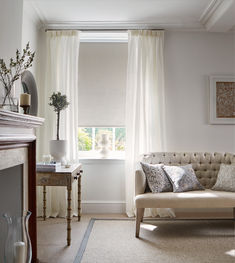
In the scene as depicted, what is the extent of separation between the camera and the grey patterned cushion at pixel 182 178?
371cm

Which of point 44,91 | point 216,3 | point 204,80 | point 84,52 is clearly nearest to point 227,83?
point 204,80

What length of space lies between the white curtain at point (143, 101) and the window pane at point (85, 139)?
673 millimetres

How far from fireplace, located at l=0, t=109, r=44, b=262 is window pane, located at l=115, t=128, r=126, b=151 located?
82.3 inches

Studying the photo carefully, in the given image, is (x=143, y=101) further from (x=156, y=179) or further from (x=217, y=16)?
(x=217, y=16)

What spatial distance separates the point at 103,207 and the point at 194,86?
2.18 metres

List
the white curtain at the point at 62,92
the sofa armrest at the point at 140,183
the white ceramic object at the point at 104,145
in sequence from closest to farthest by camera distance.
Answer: the sofa armrest at the point at 140,183 → the white curtain at the point at 62,92 → the white ceramic object at the point at 104,145

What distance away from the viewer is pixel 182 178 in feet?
12.3

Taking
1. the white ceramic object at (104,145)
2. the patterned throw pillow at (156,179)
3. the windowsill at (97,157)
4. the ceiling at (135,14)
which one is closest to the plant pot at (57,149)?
the windowsill at (97,157)

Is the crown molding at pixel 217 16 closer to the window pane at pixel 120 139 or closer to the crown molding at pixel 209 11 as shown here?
the crown molding at pixel 209 11


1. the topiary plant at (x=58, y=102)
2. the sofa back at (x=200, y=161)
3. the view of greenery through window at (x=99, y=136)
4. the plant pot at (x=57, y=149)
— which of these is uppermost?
the topiary plant at (x=58, y=102)

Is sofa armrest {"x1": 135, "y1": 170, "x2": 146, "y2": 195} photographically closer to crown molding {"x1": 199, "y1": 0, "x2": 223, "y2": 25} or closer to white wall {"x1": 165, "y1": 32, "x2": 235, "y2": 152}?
white wall {"x1": 165, "y1": 32, "x2": 235, "y2": 152}

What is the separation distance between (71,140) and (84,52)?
1.32 meters

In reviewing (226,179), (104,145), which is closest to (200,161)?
(226,179)

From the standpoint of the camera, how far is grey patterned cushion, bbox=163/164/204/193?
12.2 ft
